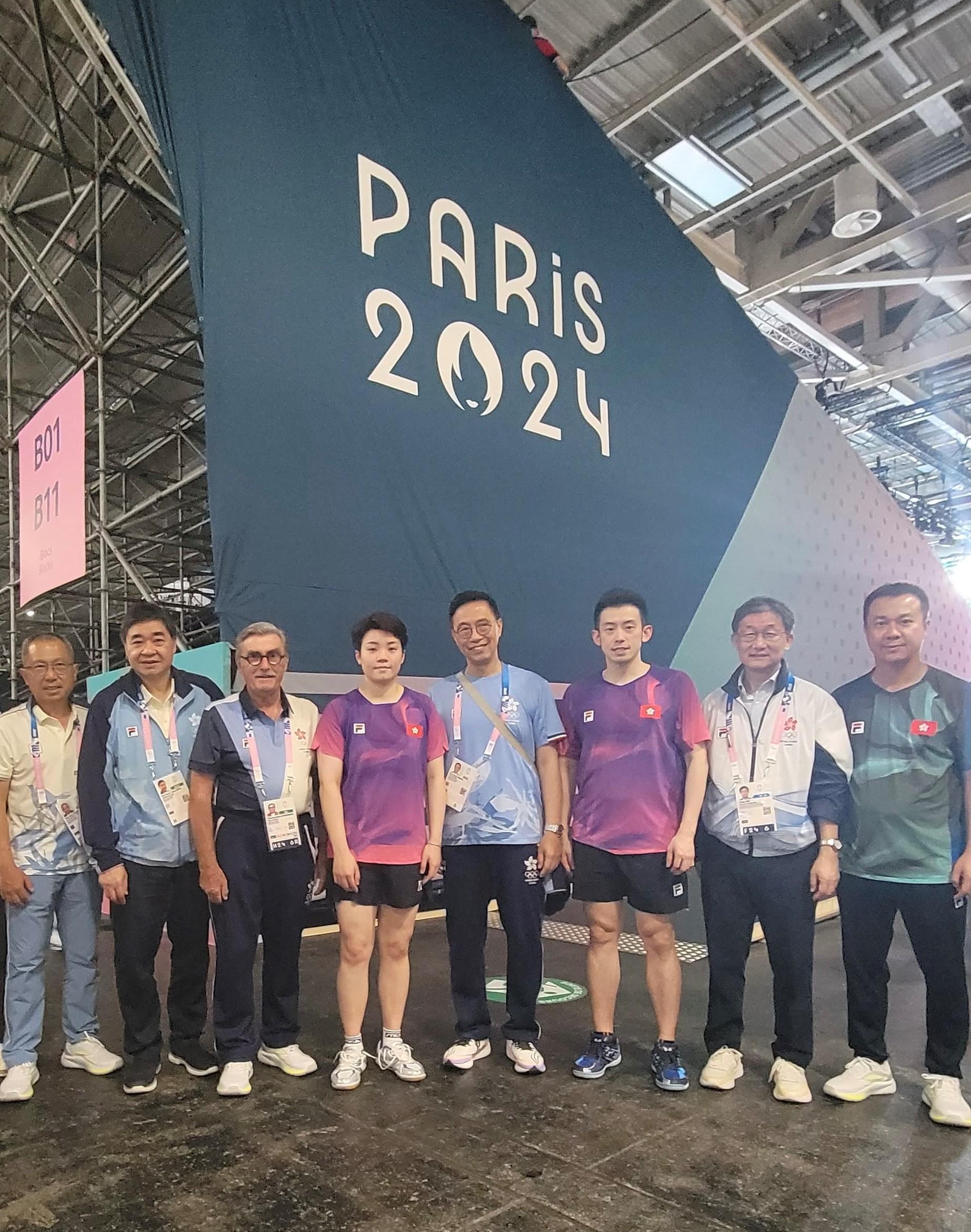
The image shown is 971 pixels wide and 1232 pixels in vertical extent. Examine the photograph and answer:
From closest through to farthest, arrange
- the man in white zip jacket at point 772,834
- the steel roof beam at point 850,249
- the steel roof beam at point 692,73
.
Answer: the man in white zip jacket at point 772,834, the steel roof beam at point 692,73, the steel roof beam at point 850,249

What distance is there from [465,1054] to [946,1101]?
1.18 meters

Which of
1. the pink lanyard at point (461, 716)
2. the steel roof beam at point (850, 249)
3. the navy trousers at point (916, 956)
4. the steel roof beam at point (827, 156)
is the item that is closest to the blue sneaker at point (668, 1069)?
the navy trousers at point (916, 956)

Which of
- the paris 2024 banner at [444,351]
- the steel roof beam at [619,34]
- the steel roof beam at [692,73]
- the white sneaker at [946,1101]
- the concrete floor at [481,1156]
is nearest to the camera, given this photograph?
Answer: the concrete floor at [481,1156]

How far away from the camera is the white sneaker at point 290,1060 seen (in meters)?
2.33

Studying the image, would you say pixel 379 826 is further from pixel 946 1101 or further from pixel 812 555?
pixel 812 555

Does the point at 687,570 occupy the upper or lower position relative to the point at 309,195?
lower

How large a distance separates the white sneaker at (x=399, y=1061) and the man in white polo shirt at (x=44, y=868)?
2.38 feet

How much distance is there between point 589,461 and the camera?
4.36m

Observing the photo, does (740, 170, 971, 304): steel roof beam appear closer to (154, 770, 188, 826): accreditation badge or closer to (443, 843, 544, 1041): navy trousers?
(443, 843, 544, 1041): navy trousers

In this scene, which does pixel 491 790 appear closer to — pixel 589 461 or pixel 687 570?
pixel 589 461

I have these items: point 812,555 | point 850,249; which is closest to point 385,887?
point 812,555

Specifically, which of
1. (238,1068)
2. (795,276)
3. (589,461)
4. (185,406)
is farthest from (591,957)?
(185,406)

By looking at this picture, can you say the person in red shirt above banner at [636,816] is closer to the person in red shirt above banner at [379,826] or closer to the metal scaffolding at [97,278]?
the person in red shirt above banner at [379,826]

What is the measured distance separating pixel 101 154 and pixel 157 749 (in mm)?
4980
